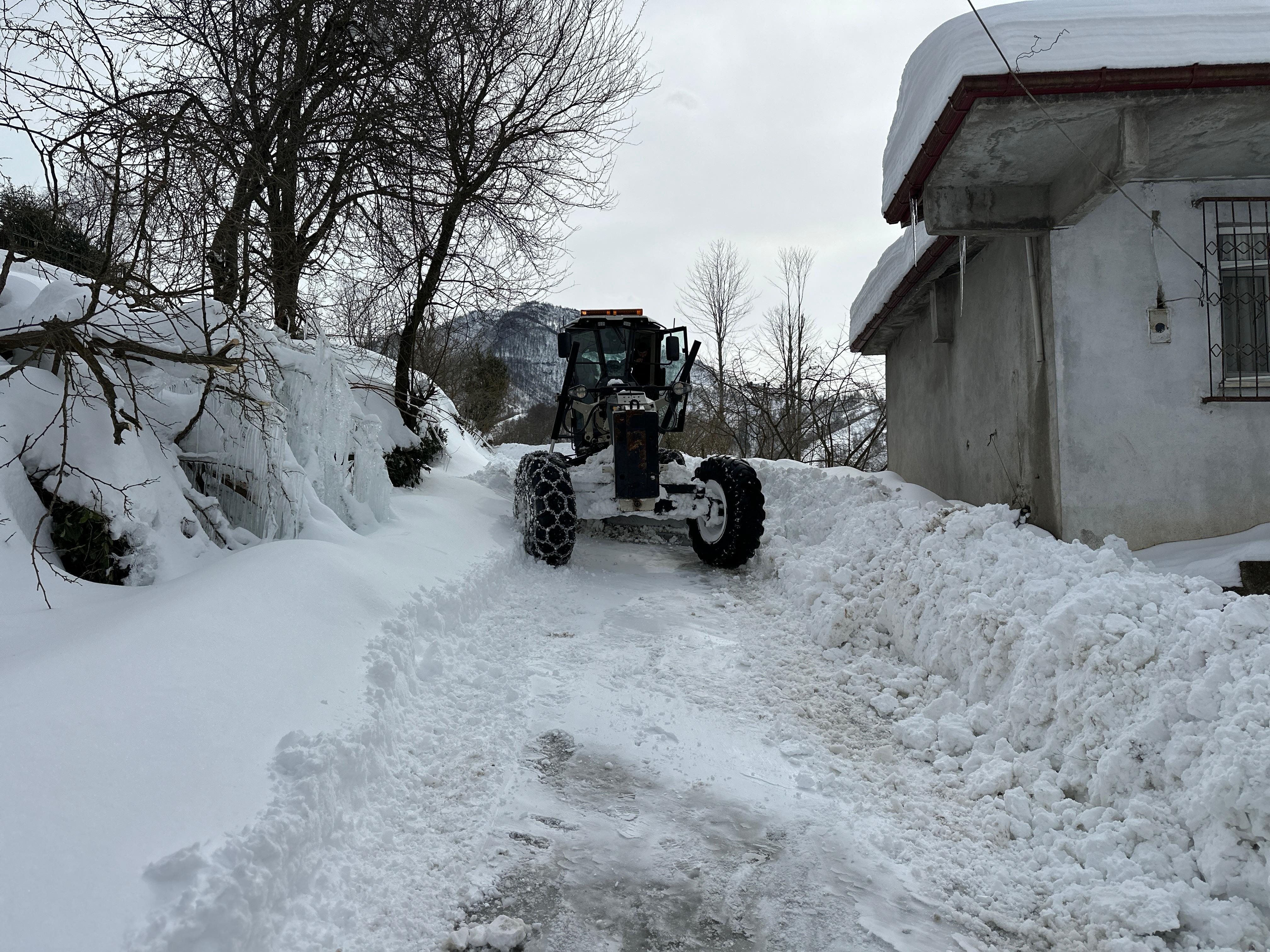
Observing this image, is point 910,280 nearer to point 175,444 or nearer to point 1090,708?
point 1090,708

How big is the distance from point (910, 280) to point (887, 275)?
980 millimetres

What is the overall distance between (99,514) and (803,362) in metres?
16.7

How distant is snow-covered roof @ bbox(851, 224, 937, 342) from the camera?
7.11m

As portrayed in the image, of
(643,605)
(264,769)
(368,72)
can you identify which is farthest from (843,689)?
(368,72)

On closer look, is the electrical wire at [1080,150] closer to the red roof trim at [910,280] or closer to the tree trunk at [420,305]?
the red roof trim at [910,280]

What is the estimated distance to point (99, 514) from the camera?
409cm

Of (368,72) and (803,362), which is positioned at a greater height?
(368,72)

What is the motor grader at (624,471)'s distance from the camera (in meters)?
6.90

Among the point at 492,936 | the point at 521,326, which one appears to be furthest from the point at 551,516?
the point at 521,326

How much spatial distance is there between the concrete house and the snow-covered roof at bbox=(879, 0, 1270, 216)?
0.02 metres

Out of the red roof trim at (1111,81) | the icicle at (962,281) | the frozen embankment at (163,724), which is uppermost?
the red roof trim at (1111,81)

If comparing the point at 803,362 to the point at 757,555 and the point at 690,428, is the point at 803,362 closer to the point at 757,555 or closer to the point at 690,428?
the point at 690,428

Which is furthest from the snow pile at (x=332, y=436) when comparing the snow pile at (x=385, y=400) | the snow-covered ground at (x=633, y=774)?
the snow-covered ground at (x=633, y=774)

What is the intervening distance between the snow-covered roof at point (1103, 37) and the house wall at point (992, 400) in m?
1.41
